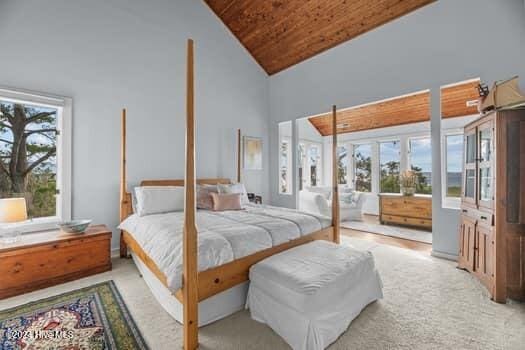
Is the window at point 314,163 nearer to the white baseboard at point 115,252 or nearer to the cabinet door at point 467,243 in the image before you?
the cabinet door at point 467,243

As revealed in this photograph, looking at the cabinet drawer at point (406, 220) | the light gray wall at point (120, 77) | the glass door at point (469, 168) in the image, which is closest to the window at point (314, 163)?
the cabinet drawer at point (406, 220)

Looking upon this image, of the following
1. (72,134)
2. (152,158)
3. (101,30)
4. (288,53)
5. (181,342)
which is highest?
(288,53)

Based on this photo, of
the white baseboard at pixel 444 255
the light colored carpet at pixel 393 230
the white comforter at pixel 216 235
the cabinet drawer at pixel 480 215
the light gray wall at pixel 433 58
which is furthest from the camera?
the light colored carpet at pixel 393 230

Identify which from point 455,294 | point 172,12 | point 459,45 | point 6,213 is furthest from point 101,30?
point 455,294

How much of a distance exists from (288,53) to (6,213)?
16.5 feet

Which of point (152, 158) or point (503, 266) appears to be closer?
point (503, 266)

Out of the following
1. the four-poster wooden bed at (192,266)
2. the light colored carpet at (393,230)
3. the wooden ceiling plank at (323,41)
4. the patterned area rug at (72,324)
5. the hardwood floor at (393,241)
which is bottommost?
the patterned area rug at (72,324)

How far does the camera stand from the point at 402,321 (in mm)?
1853

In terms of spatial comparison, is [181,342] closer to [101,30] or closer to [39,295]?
[39,295]

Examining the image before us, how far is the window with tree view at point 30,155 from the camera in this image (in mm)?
2756

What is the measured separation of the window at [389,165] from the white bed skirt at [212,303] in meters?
5.62

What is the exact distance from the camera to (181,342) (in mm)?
1649

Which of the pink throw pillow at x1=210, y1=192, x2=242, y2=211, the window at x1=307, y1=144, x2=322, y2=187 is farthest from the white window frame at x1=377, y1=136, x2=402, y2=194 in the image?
the pink throw pillow at x1=210, y1=192, x2=242, y2=211

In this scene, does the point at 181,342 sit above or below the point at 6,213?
below
